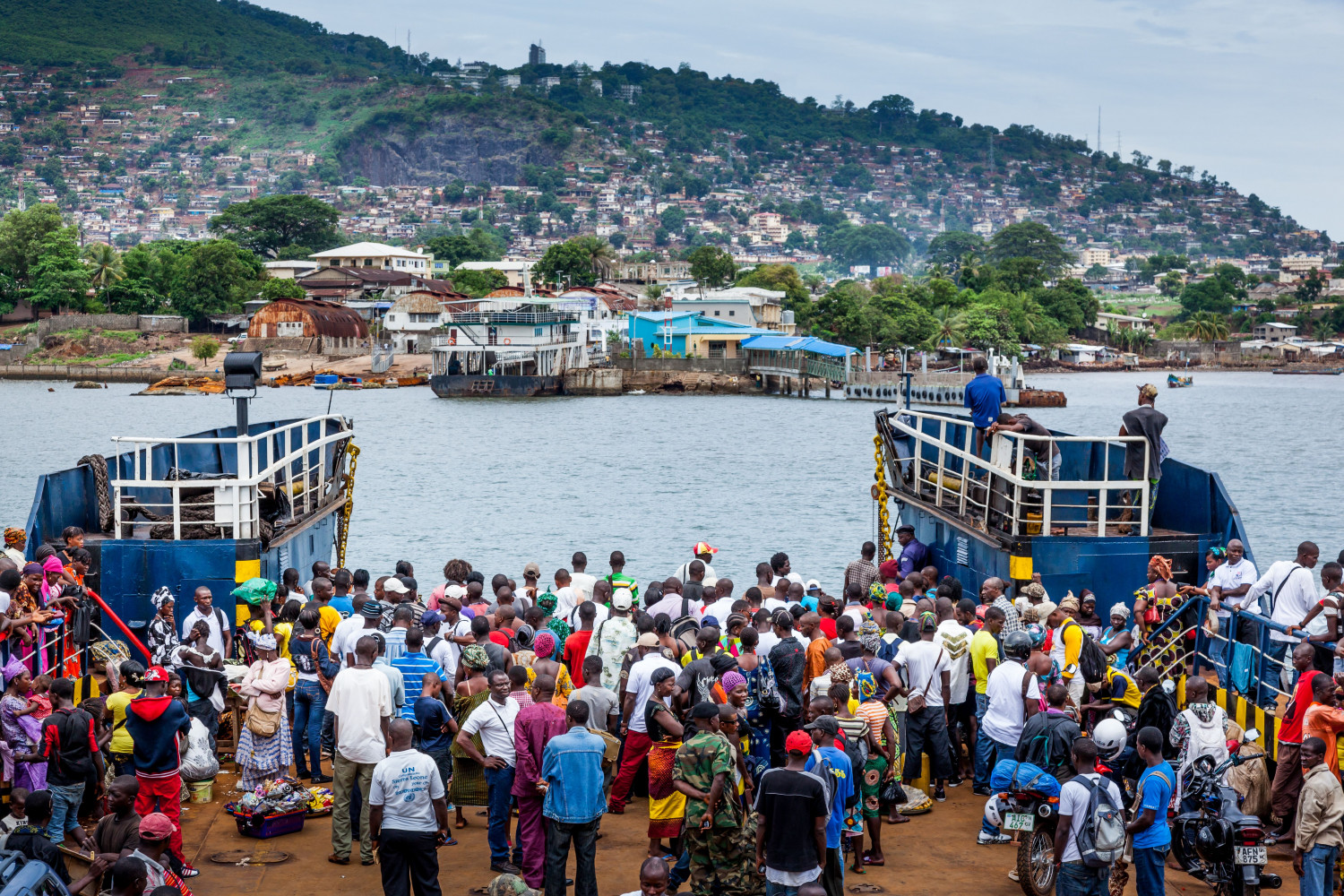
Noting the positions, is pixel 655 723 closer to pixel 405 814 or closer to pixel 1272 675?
pixel 405 814

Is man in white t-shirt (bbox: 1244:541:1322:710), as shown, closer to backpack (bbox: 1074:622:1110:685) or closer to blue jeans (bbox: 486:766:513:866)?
backpack (bbox: 1074:622:1110:685)

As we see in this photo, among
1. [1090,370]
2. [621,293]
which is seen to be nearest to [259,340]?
Result: [621,293]

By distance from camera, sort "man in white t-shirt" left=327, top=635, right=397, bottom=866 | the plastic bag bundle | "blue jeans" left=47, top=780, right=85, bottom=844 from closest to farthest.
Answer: "blue jeans" left=47, top=780, right=85, bottom=844 → "man in white t-shirt" left=327, top=635, right=397, bottom=866 → the plastic bag bundle

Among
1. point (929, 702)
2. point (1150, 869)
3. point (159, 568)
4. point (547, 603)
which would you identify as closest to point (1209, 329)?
point (547, 603)

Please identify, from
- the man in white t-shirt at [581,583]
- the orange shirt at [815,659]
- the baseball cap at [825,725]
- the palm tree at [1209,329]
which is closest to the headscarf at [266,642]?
the man in white t-shirt at [581,583]

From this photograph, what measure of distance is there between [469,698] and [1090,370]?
14021cm

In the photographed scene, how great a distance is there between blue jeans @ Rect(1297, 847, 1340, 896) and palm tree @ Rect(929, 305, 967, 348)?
331 ft

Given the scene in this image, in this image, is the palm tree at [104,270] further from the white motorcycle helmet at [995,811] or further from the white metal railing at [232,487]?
the white motorcycle helmet at [995,811]

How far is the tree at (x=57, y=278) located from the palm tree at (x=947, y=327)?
234ft

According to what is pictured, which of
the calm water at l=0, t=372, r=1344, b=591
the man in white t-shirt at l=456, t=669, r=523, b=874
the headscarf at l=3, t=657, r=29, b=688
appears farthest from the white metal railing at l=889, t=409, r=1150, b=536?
the calm water at l=0, t=372, r=1344, b=591

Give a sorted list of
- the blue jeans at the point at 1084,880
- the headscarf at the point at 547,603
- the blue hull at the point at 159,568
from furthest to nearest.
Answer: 1. the blue hull at the point at 159,568
2. the headscarf at the point at 547,603
3. the blue jeans at the point at 1084,880

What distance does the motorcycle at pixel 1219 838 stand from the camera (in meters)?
8.03

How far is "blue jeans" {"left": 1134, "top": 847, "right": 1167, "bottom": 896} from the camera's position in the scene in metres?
7.83

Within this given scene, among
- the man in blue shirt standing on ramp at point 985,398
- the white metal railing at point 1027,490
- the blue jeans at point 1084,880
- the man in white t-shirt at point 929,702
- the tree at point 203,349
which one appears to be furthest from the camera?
the tree at point 203,349
